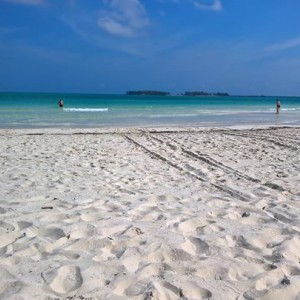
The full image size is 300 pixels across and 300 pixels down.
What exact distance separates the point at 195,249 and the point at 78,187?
287cm

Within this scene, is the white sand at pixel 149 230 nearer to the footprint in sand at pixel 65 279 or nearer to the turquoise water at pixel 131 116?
the footprint in sand at pixel 65 279

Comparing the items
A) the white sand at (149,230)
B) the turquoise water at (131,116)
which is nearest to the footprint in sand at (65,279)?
the white sand at (149,230)

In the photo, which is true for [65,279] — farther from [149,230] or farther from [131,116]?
[131,116]

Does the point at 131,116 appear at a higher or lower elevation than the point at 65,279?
lower

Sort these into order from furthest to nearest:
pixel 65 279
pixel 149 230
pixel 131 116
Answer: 1. pixel 131 116
2. pixel 149 230
3. pixel 65 279

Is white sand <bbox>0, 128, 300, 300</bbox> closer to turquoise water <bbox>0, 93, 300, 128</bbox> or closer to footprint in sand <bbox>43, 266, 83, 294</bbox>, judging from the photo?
footprint in sand <bbox>43, 266, 83, 294</bbox>

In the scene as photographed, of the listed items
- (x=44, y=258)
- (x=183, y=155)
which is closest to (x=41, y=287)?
(x=44, y=258)

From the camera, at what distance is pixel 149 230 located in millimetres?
3932

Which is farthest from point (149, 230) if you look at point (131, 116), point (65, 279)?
point (131, 116)

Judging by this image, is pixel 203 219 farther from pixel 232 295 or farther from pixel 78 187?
pixel 78 187

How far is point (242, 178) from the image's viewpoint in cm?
664

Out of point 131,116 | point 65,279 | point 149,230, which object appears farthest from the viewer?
point 131,116

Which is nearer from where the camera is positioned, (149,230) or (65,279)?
(65,279)

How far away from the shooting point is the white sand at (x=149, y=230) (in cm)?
281
